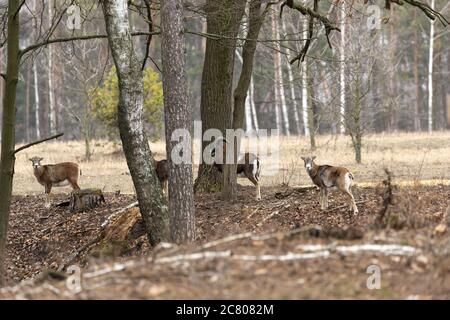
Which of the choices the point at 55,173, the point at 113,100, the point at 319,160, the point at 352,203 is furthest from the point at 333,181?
the point at 113,100

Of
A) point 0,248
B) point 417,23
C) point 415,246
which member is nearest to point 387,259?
point 415,246

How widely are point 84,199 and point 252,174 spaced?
3471mm

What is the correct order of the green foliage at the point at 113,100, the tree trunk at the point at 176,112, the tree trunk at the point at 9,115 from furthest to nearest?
the green foliage at the point at 113,100, the tree trunk at the point at 9,115, the tree trunk at the point at 176,112

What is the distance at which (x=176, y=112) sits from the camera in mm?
10820

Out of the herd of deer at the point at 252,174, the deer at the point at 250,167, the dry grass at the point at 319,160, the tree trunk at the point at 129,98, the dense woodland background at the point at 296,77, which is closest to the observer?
the tree trunk at the point at 129,98

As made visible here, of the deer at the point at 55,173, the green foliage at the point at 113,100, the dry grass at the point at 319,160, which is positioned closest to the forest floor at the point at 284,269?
the dry grass at the point at 319,160

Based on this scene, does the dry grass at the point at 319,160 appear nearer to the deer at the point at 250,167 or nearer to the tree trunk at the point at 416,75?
the deer at the point at 250,167

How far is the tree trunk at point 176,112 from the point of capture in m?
10.7

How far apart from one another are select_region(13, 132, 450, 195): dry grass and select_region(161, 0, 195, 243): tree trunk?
23.3 feet

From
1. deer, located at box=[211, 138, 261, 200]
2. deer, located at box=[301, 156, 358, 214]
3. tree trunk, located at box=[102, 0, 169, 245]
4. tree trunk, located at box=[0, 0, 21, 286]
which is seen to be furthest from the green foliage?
tree trunk, located at box=[102, 0, 169, 245]

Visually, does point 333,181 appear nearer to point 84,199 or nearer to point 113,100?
point 84,199

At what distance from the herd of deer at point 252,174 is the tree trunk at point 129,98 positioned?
0.45 meters

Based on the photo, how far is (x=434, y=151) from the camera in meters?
29.2
